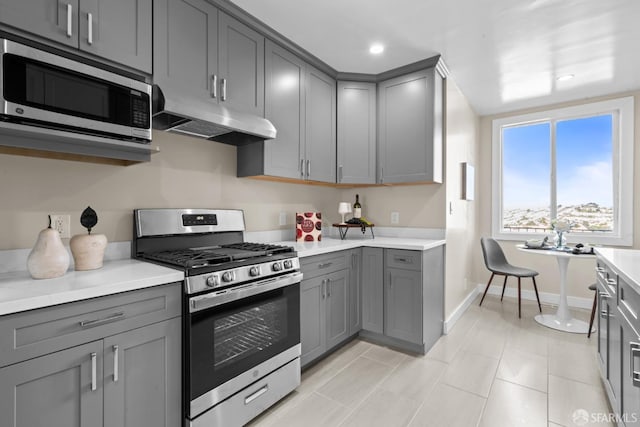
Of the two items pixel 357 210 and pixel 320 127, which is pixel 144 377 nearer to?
pixel 320 127

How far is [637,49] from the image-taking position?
263 centimetres

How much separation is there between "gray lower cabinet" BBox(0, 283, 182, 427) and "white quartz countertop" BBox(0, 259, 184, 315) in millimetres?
34

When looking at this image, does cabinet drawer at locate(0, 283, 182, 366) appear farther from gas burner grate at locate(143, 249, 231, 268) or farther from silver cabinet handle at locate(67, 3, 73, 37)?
silver cabinet handle at locate(67, 3, 73, 37)

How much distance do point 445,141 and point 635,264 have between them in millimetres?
1809

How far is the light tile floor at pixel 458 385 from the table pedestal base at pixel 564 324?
0.11 metres

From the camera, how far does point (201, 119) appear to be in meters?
1.72

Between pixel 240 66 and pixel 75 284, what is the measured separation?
1625 millimetres

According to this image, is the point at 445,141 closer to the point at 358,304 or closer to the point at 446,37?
the point at 446,37

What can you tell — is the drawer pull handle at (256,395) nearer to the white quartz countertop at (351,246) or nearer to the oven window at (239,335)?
the oven window at (239,335)

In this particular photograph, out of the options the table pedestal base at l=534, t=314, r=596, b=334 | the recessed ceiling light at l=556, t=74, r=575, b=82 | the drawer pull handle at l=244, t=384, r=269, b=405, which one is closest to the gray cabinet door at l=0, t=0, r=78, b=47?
the drawer pull handle at l=244, t=384, r=269, b=405

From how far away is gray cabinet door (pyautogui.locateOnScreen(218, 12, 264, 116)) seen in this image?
1995mm

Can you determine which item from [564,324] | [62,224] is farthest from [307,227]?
[564,324]

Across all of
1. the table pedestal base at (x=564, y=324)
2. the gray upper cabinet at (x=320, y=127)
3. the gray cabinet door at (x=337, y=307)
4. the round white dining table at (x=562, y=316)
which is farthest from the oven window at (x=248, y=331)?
the table pedestal base at (x=564, y=324)

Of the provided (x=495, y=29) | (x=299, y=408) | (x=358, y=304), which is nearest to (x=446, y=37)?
(x=495, y=29)
